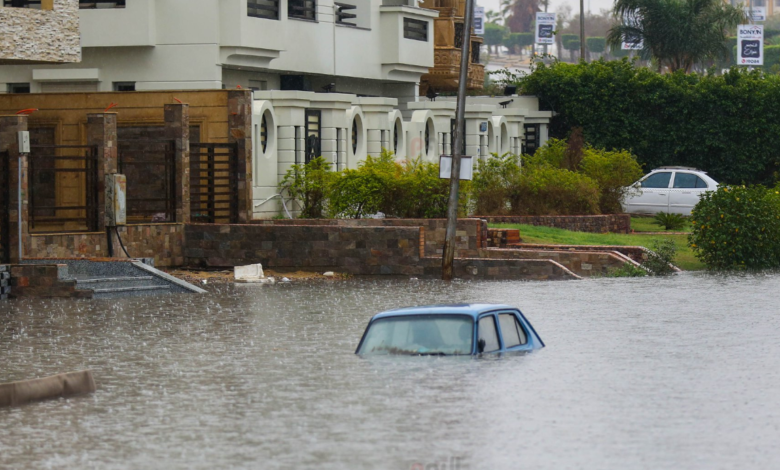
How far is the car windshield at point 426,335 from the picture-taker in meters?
13.8

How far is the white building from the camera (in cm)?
3491

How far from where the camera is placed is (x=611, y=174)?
38938mm

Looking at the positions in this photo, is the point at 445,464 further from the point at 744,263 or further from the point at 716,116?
the point at 716,116

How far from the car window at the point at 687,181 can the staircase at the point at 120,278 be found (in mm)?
20090

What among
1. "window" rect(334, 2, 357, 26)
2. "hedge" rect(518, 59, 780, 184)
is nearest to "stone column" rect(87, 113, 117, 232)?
"window" rect(334, 2, 357, 26)

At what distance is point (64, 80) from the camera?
36.0m

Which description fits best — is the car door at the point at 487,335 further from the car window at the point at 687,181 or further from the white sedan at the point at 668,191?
the car window at the point at 687,181

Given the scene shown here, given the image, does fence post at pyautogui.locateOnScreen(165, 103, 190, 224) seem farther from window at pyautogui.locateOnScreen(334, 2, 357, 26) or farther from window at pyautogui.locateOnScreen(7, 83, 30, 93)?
window at pyautogui.locateOnScreen(334, 2, 357, 26)

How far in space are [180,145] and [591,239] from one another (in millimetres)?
9294

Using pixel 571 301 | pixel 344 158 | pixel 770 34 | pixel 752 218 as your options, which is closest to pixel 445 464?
pixel 571 301

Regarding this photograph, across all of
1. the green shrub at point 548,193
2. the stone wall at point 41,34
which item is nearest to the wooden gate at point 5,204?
the stone wall at point 41,34

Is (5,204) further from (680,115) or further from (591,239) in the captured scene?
(680,115)

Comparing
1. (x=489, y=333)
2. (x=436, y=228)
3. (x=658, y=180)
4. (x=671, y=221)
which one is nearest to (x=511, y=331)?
(x=489, y=333)

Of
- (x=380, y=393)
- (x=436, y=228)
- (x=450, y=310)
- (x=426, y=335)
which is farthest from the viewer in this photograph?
(x=436, y=228)
